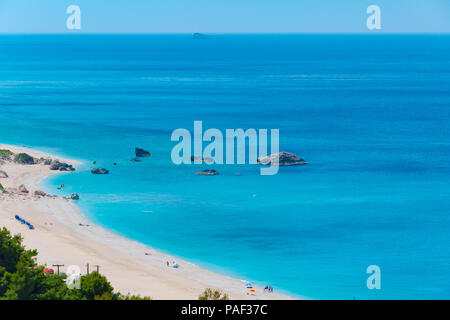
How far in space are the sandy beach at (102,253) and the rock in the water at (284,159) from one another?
27364mm

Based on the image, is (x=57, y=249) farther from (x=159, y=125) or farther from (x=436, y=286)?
(x=159, y=125)

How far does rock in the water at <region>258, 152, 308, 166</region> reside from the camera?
287ft

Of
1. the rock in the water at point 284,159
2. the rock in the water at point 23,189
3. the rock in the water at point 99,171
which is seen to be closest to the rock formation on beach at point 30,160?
the rock in the water at point 99,171

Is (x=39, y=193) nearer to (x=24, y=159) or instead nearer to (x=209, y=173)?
(x=24, y=159)

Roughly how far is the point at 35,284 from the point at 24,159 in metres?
54.0

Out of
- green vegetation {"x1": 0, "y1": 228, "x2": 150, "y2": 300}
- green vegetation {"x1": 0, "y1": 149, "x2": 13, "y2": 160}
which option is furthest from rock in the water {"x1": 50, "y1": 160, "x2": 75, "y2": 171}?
green vegetation {"x1": 0, "y1": 228, "x2": 150, "y2": 300}

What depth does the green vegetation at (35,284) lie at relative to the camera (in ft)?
112

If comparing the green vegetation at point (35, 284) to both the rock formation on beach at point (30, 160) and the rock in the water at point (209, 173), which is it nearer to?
the rock in the water at point (209, 173)

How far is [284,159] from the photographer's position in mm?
87562

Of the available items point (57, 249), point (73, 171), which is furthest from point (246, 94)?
point (57, 249)

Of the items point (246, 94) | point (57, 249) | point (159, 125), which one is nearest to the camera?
point (57, 249)

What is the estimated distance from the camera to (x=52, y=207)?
6762 centimetres

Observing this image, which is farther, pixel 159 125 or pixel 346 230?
pixel 159 125
